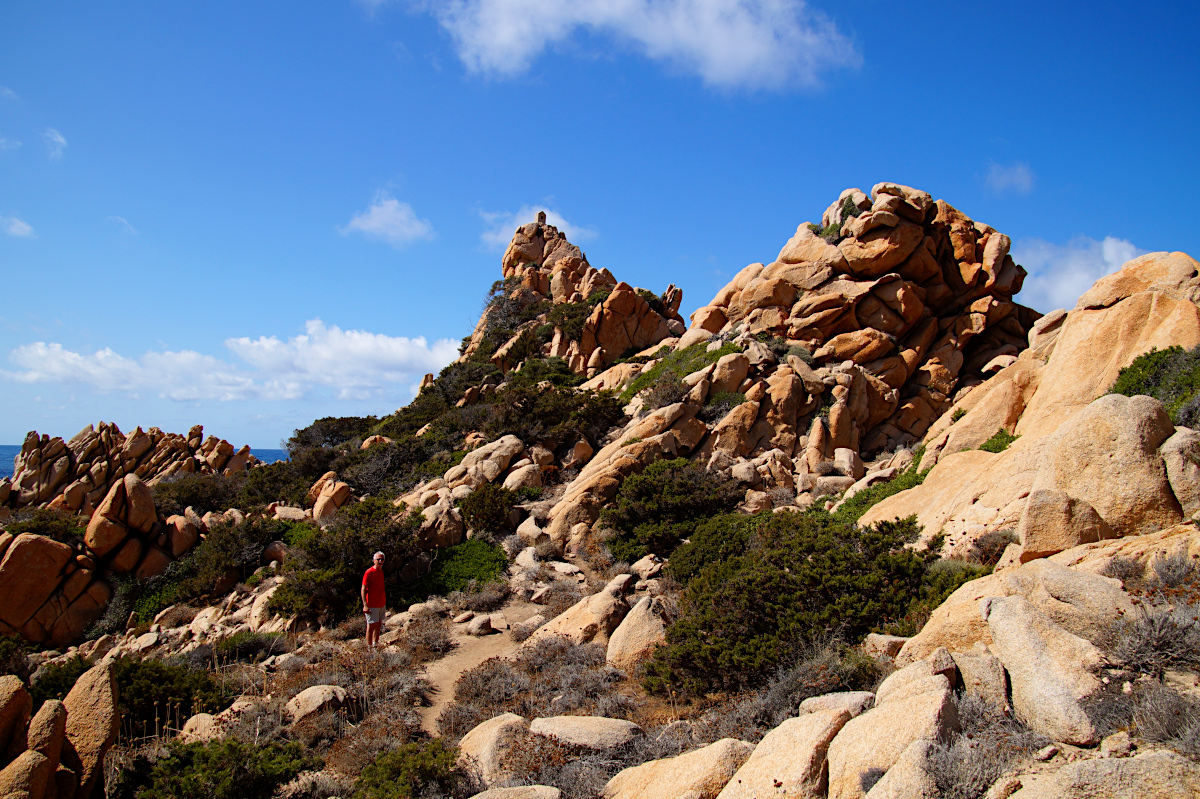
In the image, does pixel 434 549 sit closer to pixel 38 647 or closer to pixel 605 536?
pixel 605 536

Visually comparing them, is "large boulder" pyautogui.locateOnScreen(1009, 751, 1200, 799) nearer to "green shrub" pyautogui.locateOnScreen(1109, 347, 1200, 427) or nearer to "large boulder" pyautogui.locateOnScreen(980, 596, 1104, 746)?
"large boulder" pyautogui.locateOnScreen(980, 596, 1104, 746)

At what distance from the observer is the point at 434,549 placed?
17.3m

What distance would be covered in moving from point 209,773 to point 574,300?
129 ft

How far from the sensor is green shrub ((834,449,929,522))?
45.0ft

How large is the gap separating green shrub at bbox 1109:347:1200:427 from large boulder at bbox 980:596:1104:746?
6267 millimetres

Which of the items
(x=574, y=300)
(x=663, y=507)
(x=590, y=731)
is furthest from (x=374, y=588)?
(x=574, y=300)

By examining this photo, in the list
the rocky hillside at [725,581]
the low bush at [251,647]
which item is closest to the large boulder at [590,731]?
the rocky hillside at [725,581]

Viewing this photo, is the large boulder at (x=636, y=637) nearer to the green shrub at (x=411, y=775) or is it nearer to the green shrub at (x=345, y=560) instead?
the green shrub at (x=411, y=775)

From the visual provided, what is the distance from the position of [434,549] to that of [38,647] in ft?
34.6

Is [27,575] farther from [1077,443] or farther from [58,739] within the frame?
[1077,443]

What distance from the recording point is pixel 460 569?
16.4 m

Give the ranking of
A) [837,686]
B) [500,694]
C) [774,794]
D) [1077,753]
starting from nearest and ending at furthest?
[1077,753]
[774,794]
[837,686]
[500,694]

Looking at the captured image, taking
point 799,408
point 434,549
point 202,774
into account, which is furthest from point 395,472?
point 202,774

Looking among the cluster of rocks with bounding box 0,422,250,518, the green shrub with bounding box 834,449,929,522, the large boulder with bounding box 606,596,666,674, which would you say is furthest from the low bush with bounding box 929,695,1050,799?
the cluster of rocks with bounding box 0,422,250,518
